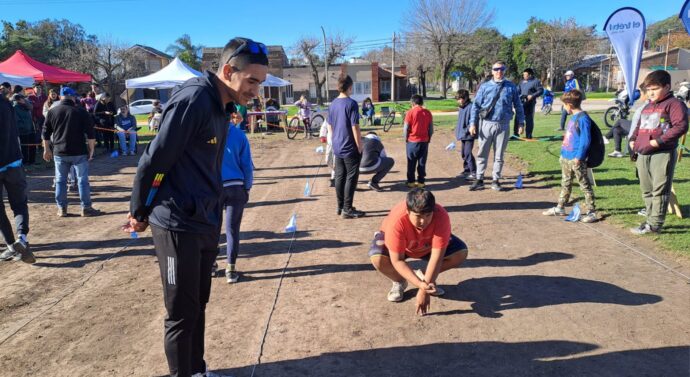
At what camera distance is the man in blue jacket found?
773cm

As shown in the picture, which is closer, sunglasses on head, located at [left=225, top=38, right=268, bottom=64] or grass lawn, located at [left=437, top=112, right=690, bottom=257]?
sunglasses on head, located at [left=225, top=38, right=268, bottom=64]

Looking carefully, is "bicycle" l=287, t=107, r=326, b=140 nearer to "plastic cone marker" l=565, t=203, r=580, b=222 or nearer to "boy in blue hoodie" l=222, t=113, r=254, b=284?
"plastic cone marker" l=565, t=203, r=580, b=222

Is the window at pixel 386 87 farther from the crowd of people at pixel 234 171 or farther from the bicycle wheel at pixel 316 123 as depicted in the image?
the crowd of people at pixel 234 171

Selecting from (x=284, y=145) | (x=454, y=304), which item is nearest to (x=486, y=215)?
(x=454, y=304)

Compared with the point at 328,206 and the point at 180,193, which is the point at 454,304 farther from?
the point at 328,206

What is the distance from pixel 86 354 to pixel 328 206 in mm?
4801

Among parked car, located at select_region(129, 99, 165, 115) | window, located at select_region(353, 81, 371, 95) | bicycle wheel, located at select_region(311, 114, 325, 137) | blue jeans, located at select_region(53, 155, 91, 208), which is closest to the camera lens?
blue jeans, located at select_region(53, 155, 91, 208)

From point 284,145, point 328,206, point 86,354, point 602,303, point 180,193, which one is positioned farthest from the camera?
point 284,145

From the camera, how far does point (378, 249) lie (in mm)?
4035

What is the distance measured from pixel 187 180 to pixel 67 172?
20.3 ft

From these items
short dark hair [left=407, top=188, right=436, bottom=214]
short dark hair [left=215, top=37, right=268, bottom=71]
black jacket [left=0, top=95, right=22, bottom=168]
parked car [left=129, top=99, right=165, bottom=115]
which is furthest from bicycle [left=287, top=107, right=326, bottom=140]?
parked car [left=129, top=99, right=165, bottom=115]

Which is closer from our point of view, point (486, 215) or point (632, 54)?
point (486, 215)

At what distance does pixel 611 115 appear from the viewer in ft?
55.5

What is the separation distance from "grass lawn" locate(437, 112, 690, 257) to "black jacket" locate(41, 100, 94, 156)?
7.75m
